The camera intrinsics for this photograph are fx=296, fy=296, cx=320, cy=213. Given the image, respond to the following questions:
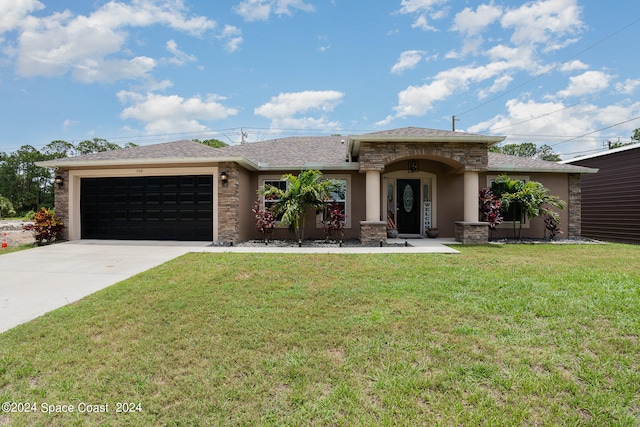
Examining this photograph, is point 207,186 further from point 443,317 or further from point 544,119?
point 544,119

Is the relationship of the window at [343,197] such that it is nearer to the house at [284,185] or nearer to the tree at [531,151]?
the house at [284,185]

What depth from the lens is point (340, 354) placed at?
2824mm

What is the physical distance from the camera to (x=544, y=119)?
21859 millimetres

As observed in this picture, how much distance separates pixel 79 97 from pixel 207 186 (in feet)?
41.2

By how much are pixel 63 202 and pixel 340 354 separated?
12.2 metres

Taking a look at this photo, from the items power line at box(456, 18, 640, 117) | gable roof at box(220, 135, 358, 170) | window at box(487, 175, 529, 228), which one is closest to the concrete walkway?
gable roof at box(220, 135, 358, 170)

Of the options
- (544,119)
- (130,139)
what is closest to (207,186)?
(544,119)

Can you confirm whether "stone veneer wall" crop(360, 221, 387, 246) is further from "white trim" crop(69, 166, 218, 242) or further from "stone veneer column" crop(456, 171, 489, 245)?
"white trim" crop(69, 166, 218, 242)

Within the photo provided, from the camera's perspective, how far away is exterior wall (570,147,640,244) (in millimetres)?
11258

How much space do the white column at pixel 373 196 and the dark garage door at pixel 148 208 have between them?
206 inches

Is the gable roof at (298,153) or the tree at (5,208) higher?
the gable roof at (298,153)

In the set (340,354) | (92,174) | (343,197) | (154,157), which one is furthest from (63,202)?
(340,354)

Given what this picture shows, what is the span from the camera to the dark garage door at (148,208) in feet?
32.9

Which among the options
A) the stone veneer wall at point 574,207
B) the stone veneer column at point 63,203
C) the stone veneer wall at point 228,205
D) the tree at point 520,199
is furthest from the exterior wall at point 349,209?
the stone veneer wall at point 574,207
